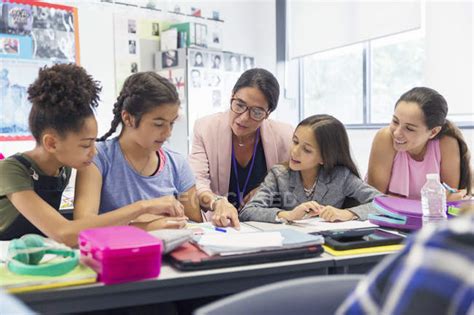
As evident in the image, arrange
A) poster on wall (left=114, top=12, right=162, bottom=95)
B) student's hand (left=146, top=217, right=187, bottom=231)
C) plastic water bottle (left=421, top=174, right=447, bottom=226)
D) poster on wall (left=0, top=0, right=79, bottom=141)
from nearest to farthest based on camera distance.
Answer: student's hand (left=146, top=217, right=187, bottom=231)
plastic water bottle (left=421, top=174, right=447, bottom=226)
poster on wall (left=0, top=0, right=79, bottom=141)
poster on wall (left=114, top=12, right=162, bottom=95)

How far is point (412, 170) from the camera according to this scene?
7.13 ft

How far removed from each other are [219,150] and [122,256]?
1232 mm

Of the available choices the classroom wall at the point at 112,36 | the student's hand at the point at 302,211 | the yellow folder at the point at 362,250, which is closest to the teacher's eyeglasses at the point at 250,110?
the student's hand at the point at 302,211

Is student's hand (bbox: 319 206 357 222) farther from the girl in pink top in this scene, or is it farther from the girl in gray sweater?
the girl in pink top

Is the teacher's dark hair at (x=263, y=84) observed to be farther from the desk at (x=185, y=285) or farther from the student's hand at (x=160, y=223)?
the desk at (x=185, y=285)

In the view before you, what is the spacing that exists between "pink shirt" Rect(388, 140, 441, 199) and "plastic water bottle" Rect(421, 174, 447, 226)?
0.33 m

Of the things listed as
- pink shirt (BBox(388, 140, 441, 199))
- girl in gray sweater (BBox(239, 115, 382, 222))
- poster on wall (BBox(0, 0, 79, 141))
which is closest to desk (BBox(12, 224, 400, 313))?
girl in gray sweater (BBox(239, 115, 382, 222))

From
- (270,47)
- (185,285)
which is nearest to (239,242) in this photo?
(185,285)

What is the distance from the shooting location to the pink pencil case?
1057 millimetres

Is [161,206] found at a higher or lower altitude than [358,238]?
higher

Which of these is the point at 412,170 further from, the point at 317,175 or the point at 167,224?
the point at 167,224

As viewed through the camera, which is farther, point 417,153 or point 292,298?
point 417,153

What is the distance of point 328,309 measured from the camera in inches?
34.6

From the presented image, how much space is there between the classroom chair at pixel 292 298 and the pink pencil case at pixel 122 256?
30 cm
